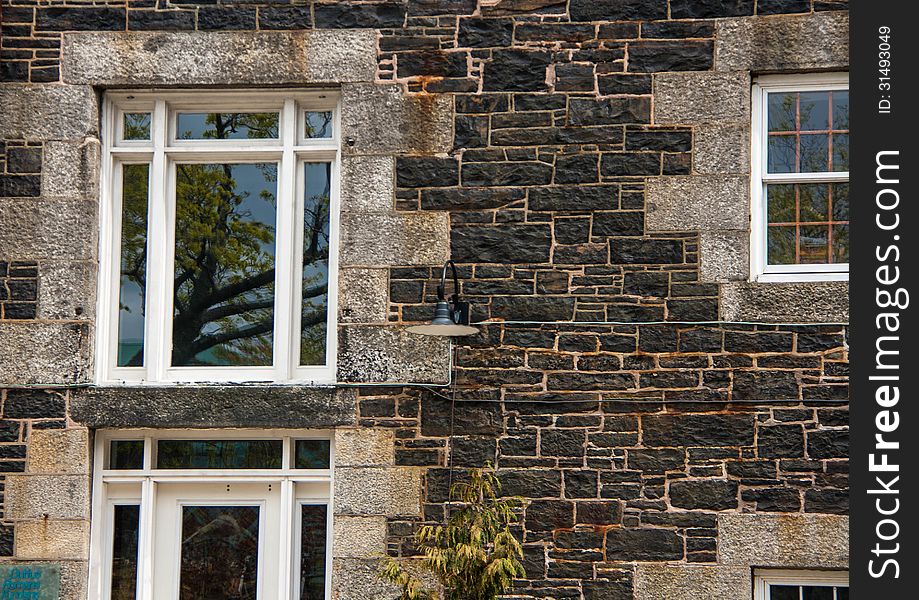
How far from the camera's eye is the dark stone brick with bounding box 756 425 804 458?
345 inches

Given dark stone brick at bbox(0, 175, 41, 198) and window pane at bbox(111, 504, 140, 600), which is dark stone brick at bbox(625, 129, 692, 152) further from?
window pane at bbox(111, 504, 140, 600)

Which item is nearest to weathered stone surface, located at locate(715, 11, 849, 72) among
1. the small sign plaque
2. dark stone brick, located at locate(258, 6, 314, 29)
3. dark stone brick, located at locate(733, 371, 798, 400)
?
dark stone brick, located at locate(733, 371, 798, 400)

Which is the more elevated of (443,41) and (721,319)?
(443,41)

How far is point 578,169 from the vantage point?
30.1 ft

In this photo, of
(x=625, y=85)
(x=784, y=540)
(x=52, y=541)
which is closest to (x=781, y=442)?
(x=784, y=540)

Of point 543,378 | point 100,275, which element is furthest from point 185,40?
point 543,378

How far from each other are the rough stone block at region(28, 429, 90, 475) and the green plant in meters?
2.27

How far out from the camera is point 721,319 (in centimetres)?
892

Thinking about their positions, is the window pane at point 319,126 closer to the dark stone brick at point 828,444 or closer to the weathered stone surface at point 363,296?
the weathered stone surface at point 363,296

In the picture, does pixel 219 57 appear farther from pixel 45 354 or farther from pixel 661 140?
pixel 661 140

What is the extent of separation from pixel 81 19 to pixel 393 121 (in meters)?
2.41

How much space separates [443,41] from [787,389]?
3433mm

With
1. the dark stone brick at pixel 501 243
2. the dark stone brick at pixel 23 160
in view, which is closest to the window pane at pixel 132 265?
the dark stone brick at pixel 23 160

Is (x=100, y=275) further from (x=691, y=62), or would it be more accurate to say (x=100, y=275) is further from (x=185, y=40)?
(x=691, y=62)
